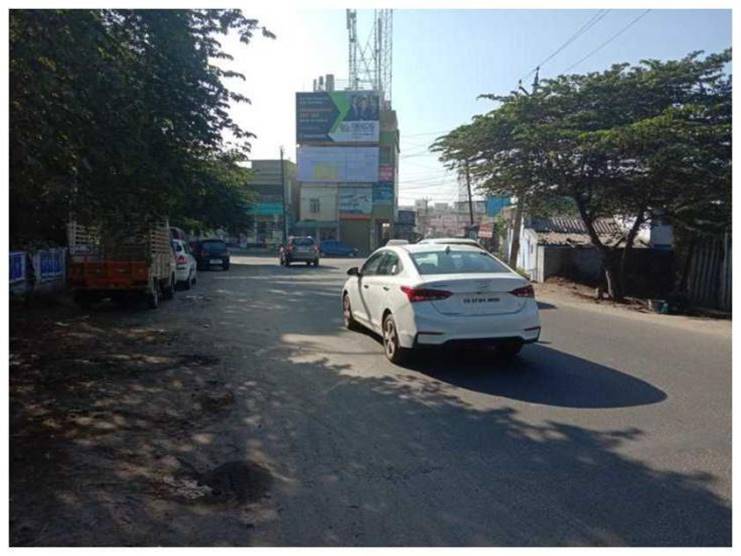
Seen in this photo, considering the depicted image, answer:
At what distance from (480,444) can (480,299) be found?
264cm

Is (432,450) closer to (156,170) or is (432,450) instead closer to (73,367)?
(73,367)

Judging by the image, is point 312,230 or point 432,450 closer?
point 432,450

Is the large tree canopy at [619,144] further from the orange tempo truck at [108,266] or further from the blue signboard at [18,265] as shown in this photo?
the blue signboard at [18,265]

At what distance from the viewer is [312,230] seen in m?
60.8

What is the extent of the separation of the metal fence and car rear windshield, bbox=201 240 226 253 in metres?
20.5

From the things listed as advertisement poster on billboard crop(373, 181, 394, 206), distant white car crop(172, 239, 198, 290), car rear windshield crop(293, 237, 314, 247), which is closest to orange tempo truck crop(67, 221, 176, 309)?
distant white car crop(172, 239, 198, 290)

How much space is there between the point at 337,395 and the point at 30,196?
4.56 meters

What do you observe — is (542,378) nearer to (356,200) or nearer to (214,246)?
(214,246)

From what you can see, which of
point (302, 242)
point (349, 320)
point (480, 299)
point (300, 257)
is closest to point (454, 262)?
point (480, 299)

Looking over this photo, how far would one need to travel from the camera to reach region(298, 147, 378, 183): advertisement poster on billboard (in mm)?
58781

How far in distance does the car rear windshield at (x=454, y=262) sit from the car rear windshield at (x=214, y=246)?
23.0 metres

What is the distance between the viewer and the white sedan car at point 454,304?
6957 millimetres

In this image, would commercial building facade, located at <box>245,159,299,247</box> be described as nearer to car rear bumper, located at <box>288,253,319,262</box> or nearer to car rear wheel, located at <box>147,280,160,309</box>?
car rear bumper, located at <box>288,253,319,262</box>

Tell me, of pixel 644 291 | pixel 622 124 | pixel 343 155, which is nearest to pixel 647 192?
pixel 622 124
